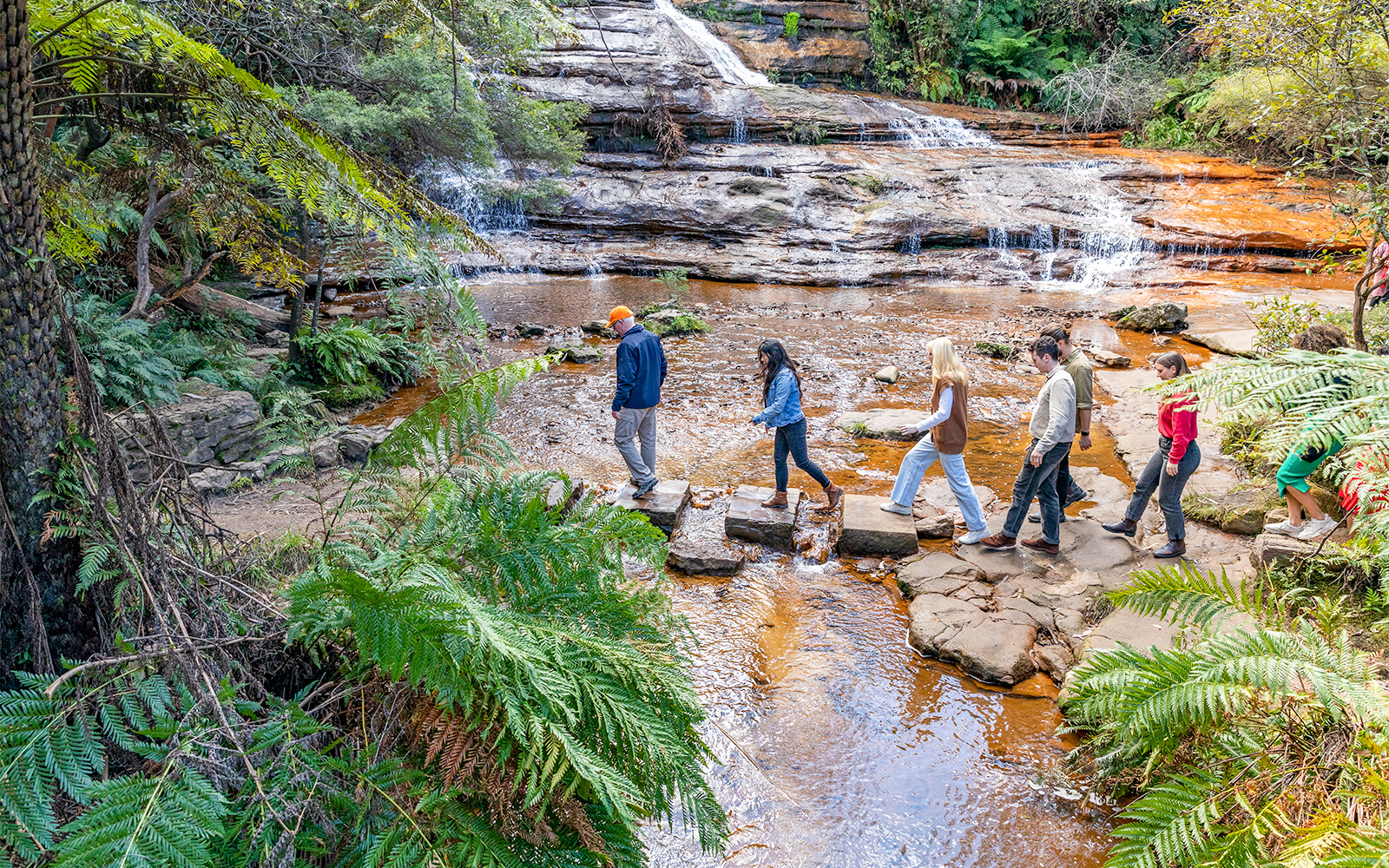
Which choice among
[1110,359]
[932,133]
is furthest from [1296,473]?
[932,133]

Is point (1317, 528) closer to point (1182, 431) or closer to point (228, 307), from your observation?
point (1182, 431)

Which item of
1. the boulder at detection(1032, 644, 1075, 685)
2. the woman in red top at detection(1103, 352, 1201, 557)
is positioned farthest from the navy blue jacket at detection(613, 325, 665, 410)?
the woman in red top at detection(1103, 352, 1201, 557)

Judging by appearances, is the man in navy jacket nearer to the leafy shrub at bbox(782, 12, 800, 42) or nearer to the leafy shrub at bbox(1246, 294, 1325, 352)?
the leafy shrub at bbox(1246, 294, 1325, 352)

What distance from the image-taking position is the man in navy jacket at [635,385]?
679cm

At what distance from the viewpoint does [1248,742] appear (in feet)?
10.5

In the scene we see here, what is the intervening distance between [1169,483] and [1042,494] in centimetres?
95

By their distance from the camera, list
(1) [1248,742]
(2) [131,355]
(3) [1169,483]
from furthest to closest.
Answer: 1. (2) [131,355]
2. (3) [1169,483]
3. (1) [1248,742]

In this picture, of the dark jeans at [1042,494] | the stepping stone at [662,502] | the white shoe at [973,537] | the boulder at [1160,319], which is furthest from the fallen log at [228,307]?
the boulder at [1160,319]

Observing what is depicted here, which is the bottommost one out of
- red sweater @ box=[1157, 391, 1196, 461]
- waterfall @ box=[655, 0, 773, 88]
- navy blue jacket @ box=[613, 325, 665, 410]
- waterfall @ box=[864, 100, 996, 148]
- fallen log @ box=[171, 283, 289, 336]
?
red sweater @ box=[1157, 391, 1196, 461]

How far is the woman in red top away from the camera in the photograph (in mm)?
5887

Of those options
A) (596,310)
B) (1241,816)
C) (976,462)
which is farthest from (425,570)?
(596,310)

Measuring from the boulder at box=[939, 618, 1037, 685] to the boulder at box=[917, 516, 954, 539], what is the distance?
1468 mm

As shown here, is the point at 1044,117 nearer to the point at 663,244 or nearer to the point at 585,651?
the point at 663,244

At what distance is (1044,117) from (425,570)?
1168 inches
